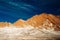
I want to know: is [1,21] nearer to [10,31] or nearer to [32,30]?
[10,31]

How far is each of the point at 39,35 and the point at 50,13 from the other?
20.9 inches

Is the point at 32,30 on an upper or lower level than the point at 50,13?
lower

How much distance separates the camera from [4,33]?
135 inches

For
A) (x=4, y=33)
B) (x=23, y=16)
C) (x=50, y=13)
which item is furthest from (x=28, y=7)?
(x=4, y=33)

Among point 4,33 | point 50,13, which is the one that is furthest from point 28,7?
point 4,33

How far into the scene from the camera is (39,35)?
3449 millimetres

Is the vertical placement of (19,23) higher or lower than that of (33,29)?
higher

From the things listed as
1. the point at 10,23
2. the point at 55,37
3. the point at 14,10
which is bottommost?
the point at 55,37

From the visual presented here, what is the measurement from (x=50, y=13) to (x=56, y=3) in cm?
26

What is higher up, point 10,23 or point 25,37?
point 10,23

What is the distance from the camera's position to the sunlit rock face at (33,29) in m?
3.43

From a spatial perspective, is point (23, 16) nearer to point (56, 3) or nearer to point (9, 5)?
point (9, 5)

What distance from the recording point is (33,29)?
3.45 m

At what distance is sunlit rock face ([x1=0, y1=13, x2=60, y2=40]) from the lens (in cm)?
343
